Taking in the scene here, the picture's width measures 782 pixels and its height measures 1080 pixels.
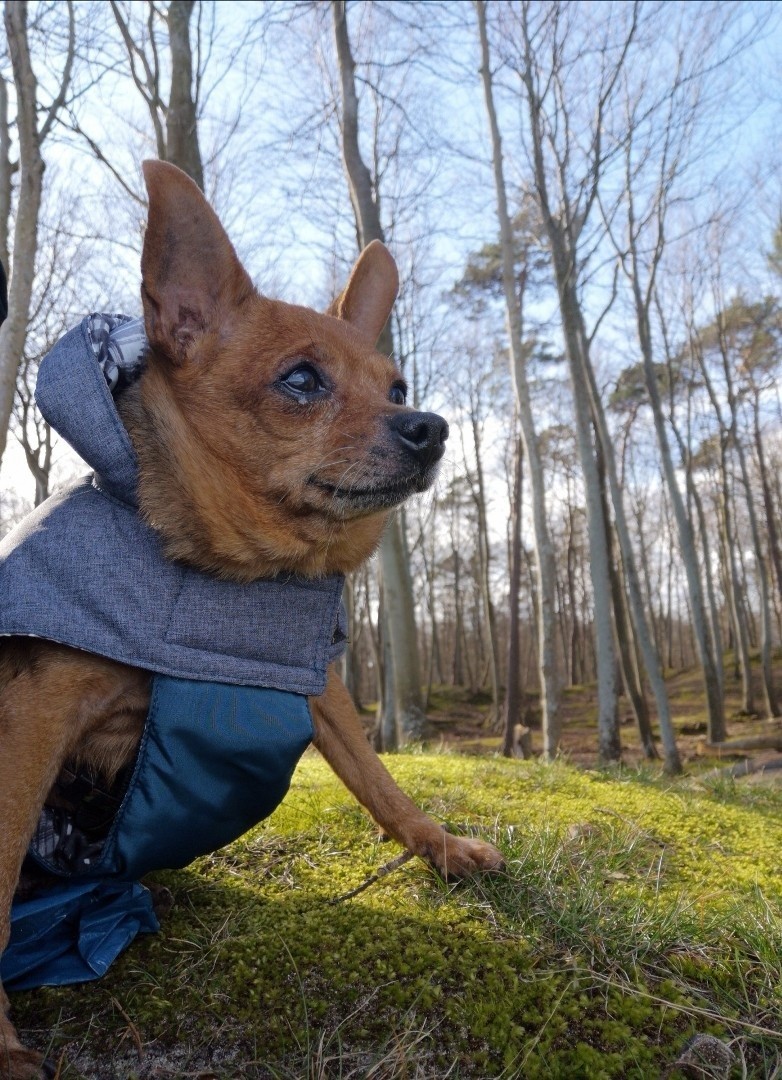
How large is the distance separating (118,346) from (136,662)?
1025mm


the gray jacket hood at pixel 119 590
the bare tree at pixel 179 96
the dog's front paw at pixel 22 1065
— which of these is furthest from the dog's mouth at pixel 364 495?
the bare tree at pixel 179 96

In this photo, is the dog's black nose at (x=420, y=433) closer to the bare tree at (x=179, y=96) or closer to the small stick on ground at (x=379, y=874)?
the small stick on ground at (x=379, y=874)

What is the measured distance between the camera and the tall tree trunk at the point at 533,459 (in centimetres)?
973

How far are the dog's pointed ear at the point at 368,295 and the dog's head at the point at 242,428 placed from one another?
2.01 feet

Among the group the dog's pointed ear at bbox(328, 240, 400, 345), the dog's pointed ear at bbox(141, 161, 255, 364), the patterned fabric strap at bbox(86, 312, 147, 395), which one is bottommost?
the patterned fabric strap at bbox(86, 312, 147, 395)

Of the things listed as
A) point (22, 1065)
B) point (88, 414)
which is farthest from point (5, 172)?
point (22, 1065)

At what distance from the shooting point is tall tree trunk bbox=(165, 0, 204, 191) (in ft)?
23.7

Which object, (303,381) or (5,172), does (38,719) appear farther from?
(5,172)

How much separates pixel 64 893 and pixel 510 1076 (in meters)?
1.30

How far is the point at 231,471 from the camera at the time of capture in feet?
7.03

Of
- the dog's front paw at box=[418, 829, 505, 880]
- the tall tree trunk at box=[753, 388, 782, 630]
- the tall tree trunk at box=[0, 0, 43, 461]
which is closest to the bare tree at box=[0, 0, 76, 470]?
the tall tree trunk at box=[0, 0, 43, 461]

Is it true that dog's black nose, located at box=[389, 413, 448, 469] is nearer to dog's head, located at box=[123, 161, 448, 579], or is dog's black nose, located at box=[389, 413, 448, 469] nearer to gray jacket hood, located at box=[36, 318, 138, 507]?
dog's head, located at box=[123, 161, 448, 579]

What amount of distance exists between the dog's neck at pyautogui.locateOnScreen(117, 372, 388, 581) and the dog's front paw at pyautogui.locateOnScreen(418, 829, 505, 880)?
1.02 metres

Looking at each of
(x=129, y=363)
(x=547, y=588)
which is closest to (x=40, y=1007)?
(x=129, y=363)
